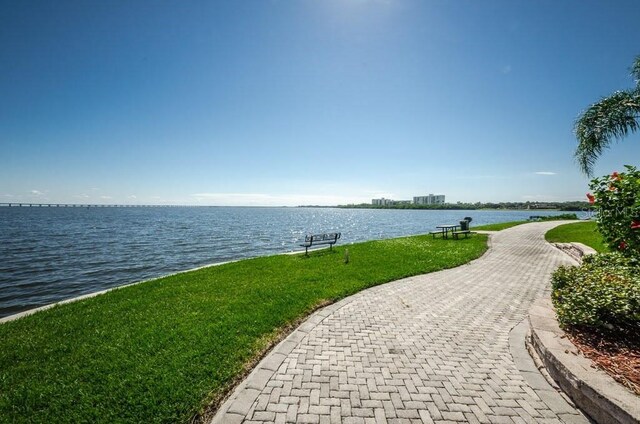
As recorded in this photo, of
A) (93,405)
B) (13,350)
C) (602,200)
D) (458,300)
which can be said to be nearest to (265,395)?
(93,405)

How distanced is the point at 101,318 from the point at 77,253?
66.3ft

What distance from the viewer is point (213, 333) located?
5.57 meters

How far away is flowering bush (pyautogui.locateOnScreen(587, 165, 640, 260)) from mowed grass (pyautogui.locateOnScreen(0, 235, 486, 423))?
558cm

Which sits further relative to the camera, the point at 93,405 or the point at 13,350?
the point at 13,350

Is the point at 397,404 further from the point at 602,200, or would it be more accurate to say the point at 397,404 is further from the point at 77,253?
the point at 77,253

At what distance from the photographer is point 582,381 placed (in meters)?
3.39

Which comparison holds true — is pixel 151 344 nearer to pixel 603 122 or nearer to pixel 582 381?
pixel 582 381

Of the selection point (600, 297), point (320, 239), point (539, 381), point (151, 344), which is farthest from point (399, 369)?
point (320, 239)

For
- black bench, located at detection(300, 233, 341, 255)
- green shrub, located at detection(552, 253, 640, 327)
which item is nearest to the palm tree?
green shrub, located at detection(552, 253, 640, 327)

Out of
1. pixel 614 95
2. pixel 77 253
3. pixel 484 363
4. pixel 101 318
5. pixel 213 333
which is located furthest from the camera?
pixel 77 253

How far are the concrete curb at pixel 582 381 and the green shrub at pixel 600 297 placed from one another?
40 cm

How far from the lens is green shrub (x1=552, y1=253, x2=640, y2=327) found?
4.12m

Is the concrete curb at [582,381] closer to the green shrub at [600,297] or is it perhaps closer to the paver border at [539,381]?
the paver border at [539,381]

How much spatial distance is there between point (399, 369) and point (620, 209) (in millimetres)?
6843
